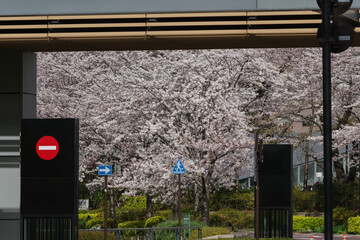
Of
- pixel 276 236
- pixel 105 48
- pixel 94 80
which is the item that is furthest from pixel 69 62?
pixel 105 48

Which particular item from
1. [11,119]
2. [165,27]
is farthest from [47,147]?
[165,27]

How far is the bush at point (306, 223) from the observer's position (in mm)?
35753

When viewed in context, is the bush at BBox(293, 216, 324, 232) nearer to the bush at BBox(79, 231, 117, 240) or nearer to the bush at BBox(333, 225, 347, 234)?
the bush at BBox(333, 225, 347, 234)

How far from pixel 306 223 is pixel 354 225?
9.51 feet

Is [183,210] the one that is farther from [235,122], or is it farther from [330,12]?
[330,12]

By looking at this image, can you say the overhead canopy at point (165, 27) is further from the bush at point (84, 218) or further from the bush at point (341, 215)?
the bush at point (341, 215)

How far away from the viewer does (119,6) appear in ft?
41.5

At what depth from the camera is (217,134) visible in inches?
1128

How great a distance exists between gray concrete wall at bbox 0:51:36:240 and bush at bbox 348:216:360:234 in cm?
2241

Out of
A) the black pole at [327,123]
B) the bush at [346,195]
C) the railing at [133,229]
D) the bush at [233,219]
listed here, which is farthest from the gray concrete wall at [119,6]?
the bush at [346,195]

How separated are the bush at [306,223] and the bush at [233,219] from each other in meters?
2.16

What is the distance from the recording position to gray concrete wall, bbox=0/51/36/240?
14070mm

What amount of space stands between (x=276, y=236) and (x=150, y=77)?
11.7m

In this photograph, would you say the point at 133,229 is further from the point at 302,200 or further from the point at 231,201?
the point at 302,200
